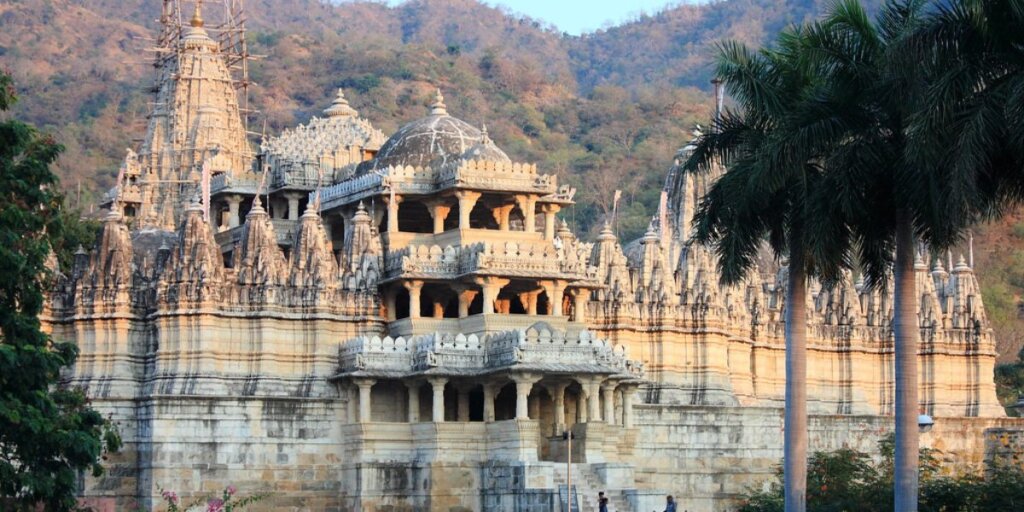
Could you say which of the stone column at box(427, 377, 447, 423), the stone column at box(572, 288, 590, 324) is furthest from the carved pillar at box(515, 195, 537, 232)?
the stone column at box(427, 377, 447, 423)

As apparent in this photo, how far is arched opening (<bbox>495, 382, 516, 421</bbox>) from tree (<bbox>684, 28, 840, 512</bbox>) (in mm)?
19300

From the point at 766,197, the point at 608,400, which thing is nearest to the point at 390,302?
the point at 608,400

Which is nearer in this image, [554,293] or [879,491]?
[879,491]

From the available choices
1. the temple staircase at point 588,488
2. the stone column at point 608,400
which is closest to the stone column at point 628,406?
the stone column at point 608,400

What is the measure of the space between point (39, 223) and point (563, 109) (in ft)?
Result: 318

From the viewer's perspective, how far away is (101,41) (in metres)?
144

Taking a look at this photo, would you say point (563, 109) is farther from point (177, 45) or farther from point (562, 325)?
point (562, 325)

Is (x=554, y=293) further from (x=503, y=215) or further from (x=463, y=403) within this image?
(x=463, y=403)

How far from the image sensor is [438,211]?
61.5 m

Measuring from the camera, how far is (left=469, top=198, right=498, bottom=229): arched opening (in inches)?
2470

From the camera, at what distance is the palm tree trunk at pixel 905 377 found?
123ft

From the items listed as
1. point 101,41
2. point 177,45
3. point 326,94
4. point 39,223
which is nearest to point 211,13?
point 101,41

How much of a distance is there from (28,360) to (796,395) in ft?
42.6

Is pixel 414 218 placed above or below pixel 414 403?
above
